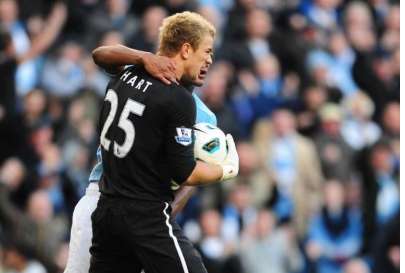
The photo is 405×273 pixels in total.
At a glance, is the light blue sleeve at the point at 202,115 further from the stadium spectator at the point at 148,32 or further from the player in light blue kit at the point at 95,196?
the stadium spectator at the point at 148,32

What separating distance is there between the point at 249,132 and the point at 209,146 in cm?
638

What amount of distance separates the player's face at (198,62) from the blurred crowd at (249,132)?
15.6 ft

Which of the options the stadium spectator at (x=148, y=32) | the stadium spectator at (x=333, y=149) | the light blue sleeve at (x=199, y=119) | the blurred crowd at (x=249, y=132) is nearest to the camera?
the light blue sleeve at (x=199, y=119)

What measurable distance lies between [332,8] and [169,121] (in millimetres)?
9034

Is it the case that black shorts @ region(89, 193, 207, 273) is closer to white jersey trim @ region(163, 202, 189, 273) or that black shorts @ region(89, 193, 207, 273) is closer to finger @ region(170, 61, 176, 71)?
white jersey trim @ region(163, 202, 189, 273)

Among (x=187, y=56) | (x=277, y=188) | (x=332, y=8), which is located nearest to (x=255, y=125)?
(x=277, y=188)

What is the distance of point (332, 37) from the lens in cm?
1361

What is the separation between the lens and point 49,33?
1184cm

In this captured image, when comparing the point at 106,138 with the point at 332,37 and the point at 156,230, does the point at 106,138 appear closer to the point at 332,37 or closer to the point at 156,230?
the point at 156,230

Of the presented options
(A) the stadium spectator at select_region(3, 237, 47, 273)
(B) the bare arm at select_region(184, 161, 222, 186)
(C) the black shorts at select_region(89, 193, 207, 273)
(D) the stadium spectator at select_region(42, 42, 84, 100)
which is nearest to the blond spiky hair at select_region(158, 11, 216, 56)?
(B) the bare arm at select_region(184, 161, 222, 186)

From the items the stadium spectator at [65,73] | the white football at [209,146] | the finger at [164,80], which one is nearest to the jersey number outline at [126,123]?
the finger at [164,80]

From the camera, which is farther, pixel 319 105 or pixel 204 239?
pixel 319 105

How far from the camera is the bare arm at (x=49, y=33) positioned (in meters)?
11.6

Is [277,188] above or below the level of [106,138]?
Answer: below
